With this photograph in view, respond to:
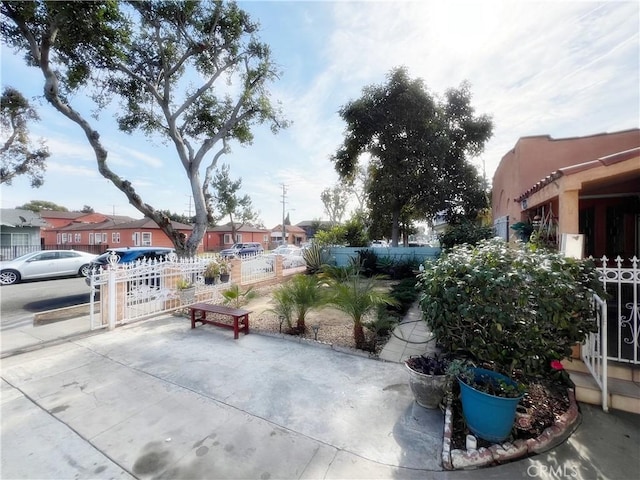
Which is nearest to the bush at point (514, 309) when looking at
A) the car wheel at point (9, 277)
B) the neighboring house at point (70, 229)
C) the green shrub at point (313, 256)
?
the green shrub at point (313, 256)

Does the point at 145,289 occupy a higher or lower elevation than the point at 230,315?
higher

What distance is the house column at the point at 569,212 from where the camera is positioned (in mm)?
3600

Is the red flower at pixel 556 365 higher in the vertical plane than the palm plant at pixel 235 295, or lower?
higher

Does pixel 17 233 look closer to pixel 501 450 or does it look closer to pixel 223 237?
pixel 223 237

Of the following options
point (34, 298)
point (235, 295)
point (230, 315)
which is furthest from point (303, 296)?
point (34, 298)

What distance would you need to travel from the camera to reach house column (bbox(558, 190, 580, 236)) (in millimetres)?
3600

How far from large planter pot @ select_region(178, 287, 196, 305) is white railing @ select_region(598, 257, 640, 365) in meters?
7.91

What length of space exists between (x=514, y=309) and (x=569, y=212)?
6.98 ft

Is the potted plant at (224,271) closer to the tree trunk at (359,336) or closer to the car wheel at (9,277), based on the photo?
the tree trunk at (359,336)

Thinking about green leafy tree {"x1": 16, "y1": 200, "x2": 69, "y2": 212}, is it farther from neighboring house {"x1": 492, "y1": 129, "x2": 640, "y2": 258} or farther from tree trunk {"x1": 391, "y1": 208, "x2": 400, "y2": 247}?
neighboring house {"x1": 492, "y1": 129, "x2": 640, "y2": 258}

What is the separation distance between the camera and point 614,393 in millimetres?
3008

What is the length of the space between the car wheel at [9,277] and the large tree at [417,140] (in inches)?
661

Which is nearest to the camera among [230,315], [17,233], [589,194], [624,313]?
[624,313]

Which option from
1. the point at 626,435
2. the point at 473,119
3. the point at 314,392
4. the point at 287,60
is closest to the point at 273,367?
the point at 314,392
